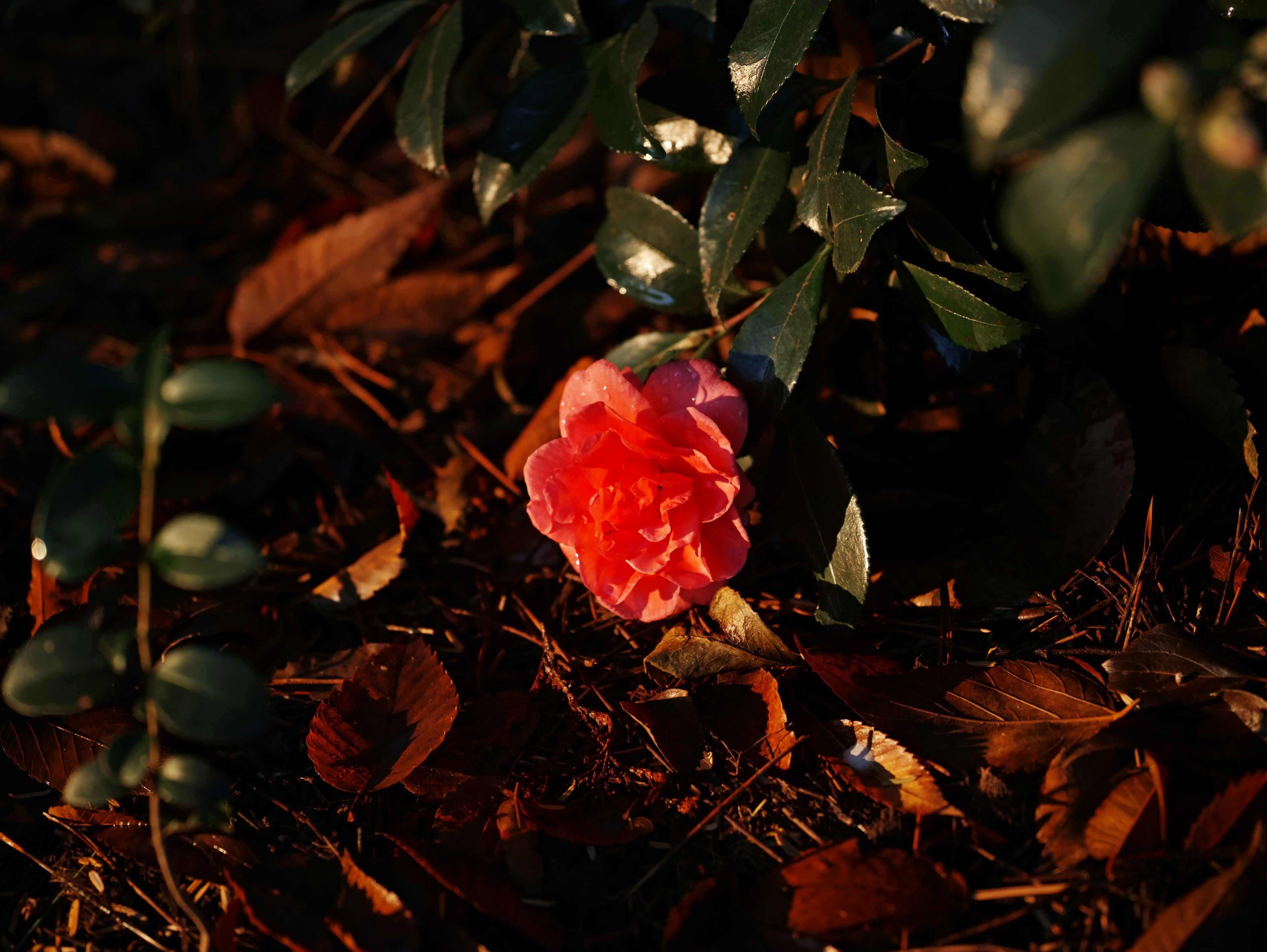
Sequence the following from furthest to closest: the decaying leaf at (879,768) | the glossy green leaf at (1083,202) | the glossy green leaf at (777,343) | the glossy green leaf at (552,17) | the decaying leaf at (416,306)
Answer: the decaying leaf at (416,306)
the glossy green leaf at (552,17)
the glossy green leaf at (777,343)
the decaying leaf at (879,768)
the glossy green leaf at (1083,202)

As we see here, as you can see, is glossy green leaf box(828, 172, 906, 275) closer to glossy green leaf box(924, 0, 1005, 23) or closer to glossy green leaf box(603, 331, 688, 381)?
glossy green leaf box(924, 0, 1005, 23)

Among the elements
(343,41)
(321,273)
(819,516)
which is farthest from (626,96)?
(321,273)

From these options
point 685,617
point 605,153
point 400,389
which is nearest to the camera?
point 685,617

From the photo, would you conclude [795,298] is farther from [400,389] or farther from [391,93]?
[391,93]

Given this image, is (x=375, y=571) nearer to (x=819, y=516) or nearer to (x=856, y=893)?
(x=819, y=516)

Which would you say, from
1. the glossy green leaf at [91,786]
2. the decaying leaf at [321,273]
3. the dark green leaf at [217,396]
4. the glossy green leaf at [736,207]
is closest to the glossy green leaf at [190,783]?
the glossy green leaf at [91,786]

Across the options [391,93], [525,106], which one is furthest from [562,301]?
[391,93]

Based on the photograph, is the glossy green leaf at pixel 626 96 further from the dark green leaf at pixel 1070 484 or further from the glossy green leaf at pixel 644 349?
the dark green leaf at pixel 1070 484
